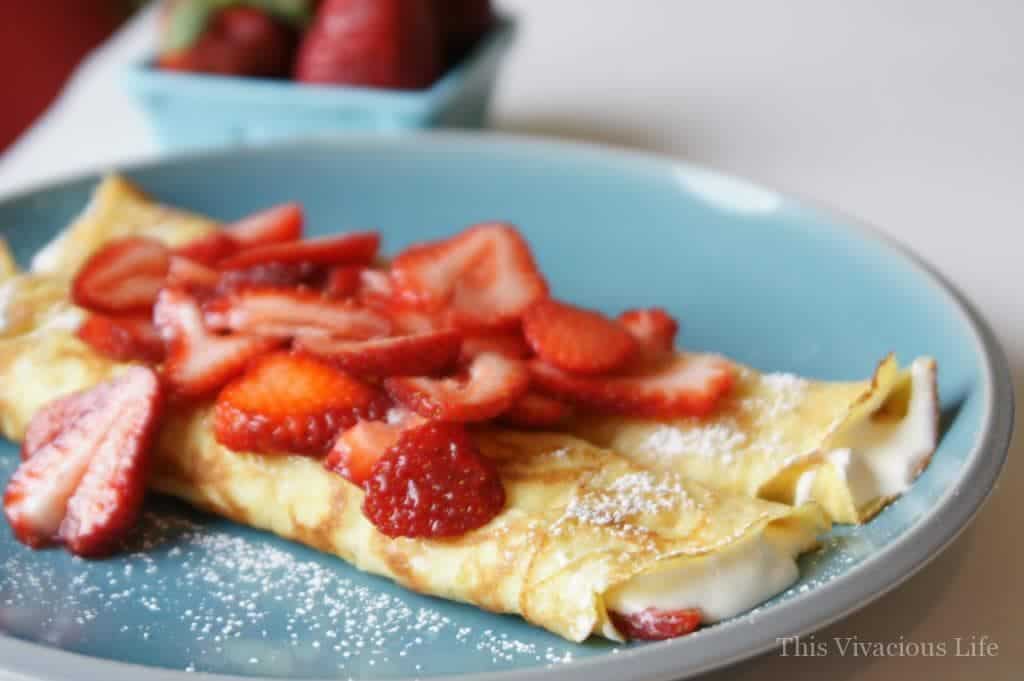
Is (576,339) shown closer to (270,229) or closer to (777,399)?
(777,399)

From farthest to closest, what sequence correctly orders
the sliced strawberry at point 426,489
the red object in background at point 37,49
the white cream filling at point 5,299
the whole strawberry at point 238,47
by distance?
the red object in background at point 37,49, the whole strawberry at point 238,47, the white cream filling at point 5,299, the sliced strawberry at point 426,489

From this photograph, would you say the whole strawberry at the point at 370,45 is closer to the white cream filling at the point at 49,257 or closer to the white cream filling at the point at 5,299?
the white cream filling at the point at 49,257

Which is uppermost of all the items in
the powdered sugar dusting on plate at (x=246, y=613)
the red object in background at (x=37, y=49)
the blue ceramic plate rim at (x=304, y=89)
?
the blue ceramic plate rim at (x=304, y=89)

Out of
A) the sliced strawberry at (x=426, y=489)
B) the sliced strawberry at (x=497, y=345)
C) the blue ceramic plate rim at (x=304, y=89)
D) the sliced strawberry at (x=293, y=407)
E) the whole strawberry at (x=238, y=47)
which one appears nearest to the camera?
the sliced strawberry at (x=426, y=489)

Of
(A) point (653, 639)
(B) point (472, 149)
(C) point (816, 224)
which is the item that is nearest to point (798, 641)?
(A) point (653, 639)

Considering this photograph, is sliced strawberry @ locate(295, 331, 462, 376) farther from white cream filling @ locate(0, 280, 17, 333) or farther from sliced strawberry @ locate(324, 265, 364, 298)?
white cream filling @ locate(0, 280, 17, 333)

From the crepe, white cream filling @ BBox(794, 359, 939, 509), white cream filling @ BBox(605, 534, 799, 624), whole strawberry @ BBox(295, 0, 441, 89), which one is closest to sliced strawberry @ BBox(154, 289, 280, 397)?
the crepe

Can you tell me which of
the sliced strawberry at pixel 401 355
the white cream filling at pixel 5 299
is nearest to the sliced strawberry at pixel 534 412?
the sliced strawberry at pixel 401 355
